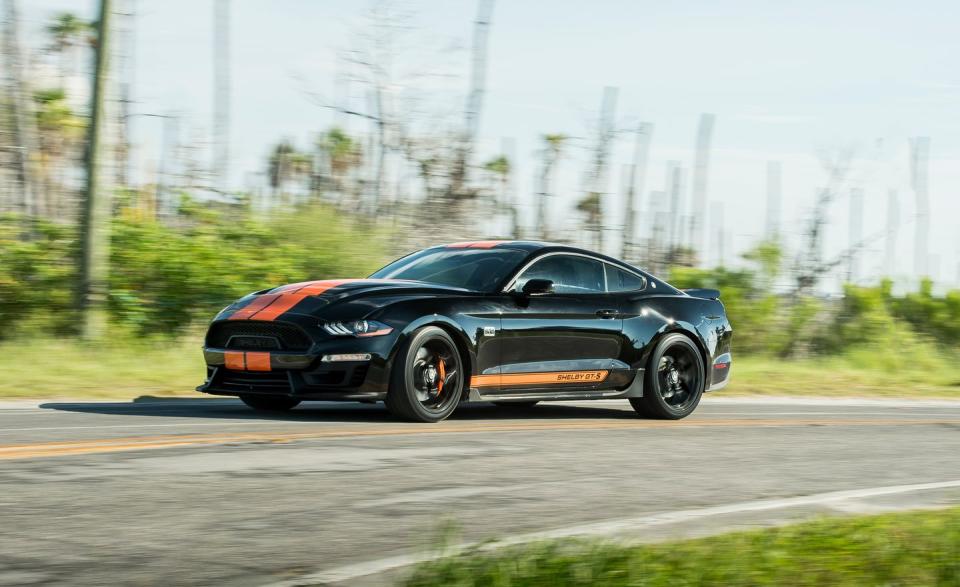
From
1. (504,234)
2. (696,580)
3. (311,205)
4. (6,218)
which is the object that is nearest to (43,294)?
(6,218)

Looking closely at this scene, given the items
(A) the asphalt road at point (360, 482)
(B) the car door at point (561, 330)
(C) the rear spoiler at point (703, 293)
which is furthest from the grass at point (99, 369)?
(C) the rear spoiler at point (703, 293)

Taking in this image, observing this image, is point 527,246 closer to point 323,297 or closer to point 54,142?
point 323,297

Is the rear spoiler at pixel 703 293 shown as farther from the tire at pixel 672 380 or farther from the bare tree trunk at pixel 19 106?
the bare tree trunk at pixel 19 106

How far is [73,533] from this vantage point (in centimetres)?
518

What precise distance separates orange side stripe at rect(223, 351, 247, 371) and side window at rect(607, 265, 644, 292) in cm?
358

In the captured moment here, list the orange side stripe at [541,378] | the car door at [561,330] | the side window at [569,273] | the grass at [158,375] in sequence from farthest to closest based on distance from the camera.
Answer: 1. the grass at [158,375]
2. the side window at [569,273]
3. the car door at [561,330]
4. the orange side stripe at [541,378]

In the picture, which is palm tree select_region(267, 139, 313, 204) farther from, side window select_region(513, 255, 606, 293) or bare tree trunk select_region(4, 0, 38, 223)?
side window select_region(513, 255, 606, 293)

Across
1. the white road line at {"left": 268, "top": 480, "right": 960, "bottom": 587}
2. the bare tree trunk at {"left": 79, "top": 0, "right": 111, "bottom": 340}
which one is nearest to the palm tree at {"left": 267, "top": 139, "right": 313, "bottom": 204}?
the bare tree trunk at {"left": 79, "top": 0, "right": 111, "bottom": 340}

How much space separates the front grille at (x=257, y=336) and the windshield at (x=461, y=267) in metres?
1.60

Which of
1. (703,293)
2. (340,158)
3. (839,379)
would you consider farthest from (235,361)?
(340,158)

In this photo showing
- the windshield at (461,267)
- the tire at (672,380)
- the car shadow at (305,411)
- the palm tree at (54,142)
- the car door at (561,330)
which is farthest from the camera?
the palm tree at (54,142)

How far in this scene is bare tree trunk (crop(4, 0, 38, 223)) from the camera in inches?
708

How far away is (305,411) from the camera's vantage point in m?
10.8

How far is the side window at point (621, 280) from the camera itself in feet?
38.5
